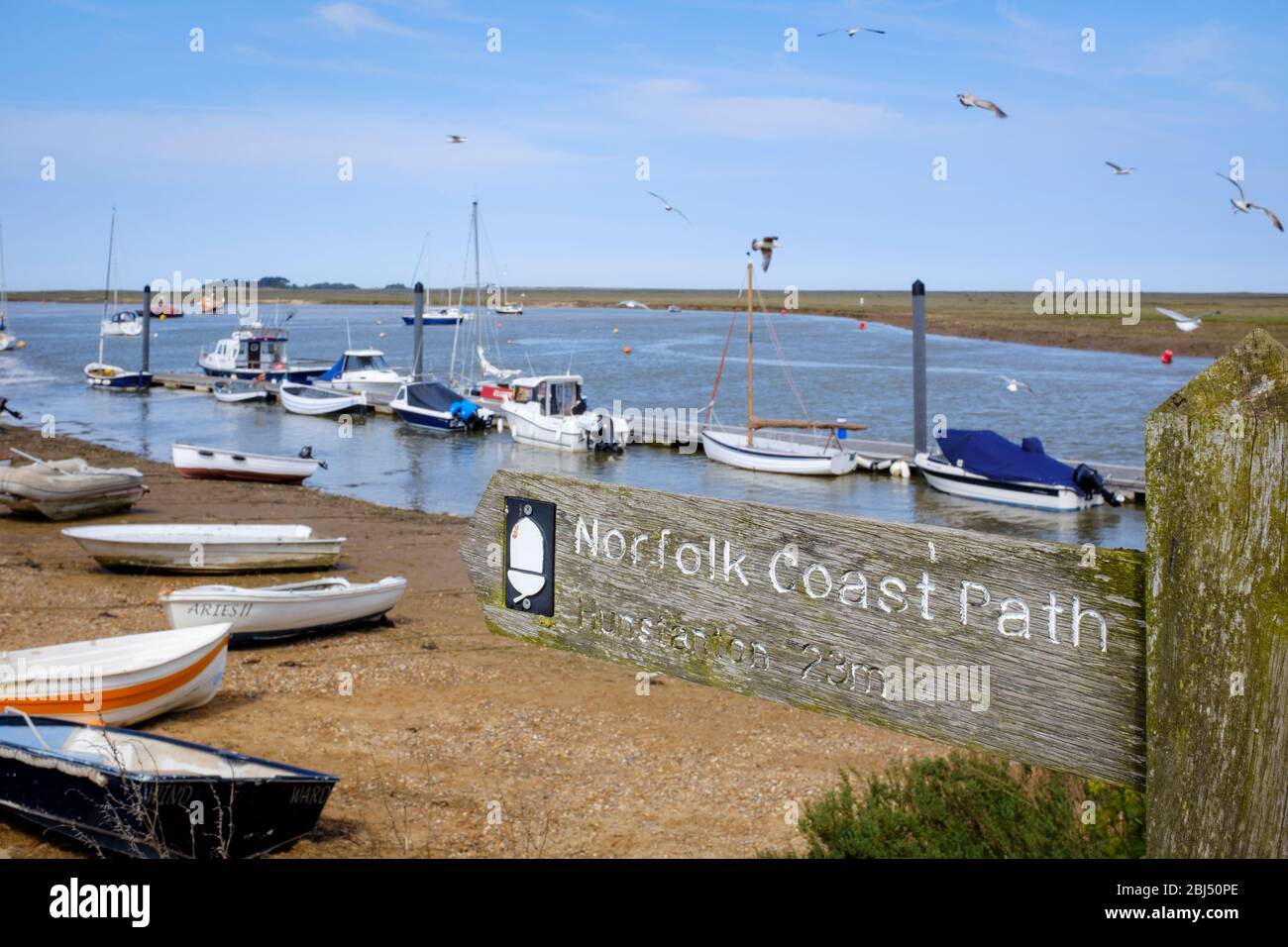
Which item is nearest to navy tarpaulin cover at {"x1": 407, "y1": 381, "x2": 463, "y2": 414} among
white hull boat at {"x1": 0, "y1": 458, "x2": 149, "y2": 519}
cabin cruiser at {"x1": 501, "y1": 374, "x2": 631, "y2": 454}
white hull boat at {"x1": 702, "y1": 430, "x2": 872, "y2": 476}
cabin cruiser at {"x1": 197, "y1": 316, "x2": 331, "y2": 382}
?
cabin cruiser at {"x1": 501, "y1": 374, "x2": 631, "y2": 454}

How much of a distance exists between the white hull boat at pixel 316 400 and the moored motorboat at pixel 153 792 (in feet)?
141

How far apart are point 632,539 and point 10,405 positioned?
58.6 metres

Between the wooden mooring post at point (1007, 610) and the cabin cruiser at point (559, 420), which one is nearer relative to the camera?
the wooden mooring post at point (1007, 610)

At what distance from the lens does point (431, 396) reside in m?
45.2

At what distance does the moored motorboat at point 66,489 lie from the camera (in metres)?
21.5

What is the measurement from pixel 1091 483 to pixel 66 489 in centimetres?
2311

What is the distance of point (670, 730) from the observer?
10.5 m

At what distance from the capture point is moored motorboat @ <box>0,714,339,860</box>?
20.7 ft

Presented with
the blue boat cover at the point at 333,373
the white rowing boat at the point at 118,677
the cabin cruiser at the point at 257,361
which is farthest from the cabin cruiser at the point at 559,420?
the white rowing boat at the point at 118,677

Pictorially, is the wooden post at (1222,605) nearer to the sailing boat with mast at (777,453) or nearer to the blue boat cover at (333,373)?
the sailing boat with mast at (777,453)

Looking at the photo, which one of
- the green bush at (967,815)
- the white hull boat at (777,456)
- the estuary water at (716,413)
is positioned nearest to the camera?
the green bush at (967,815)

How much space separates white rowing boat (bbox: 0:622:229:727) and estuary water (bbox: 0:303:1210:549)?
267 inches
